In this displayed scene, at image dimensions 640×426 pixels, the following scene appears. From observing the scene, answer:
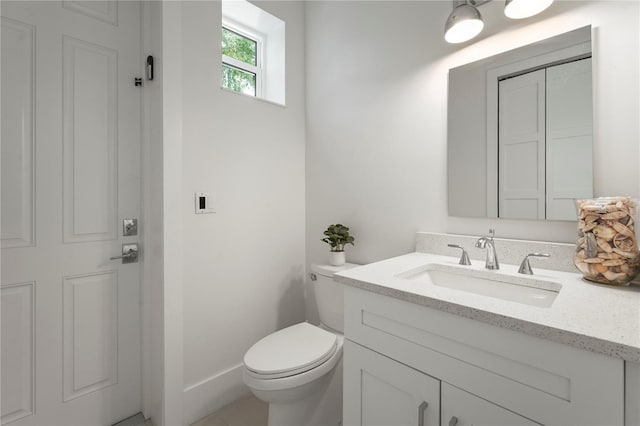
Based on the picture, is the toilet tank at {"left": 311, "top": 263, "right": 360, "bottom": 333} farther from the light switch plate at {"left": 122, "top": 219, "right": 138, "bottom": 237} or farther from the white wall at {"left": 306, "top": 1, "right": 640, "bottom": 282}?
the light switch plate at {"left": 122, "top": 219, "right": 138, "bottom": 237}

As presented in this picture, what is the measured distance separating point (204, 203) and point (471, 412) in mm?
1411

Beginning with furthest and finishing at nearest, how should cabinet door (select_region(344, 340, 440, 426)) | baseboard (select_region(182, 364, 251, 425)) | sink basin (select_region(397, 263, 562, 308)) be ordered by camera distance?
baseboard (select_region(182, 364, 251, 425))
sink basin (select_region(397, 263, 562, 308))
cabinet door (select_region(344, 340, 440, 426))

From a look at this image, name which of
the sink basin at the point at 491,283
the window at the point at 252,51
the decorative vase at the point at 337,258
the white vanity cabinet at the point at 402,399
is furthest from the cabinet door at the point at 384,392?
the window at the point at 252,51

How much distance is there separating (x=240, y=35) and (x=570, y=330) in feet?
7.33

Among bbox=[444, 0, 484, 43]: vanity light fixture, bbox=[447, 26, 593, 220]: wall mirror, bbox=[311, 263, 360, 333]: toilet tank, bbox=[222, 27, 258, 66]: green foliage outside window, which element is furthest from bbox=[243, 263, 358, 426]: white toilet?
bbox=[222, 27, 258, 66]: green foliage outside window

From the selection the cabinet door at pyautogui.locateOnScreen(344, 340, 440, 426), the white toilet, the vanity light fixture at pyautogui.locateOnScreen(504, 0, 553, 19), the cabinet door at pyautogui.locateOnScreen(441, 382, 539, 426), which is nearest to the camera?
the cabinet door at pyautogui.locateOnScreen(441, 382, 539, 426)

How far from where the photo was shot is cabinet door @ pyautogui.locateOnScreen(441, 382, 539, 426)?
680 mm

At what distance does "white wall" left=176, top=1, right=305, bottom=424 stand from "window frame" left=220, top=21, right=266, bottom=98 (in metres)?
0.21

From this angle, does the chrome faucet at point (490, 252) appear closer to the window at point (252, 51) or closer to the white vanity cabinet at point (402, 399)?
the white vanity cabinet at point (402, 399)

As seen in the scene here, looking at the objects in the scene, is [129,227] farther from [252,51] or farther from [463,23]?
[463,23]

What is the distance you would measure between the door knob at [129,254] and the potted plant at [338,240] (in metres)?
1.05

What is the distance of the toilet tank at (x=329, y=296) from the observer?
1.56m

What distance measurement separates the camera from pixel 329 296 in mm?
1607

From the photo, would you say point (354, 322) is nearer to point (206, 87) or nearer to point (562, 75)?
point (562, 75)
